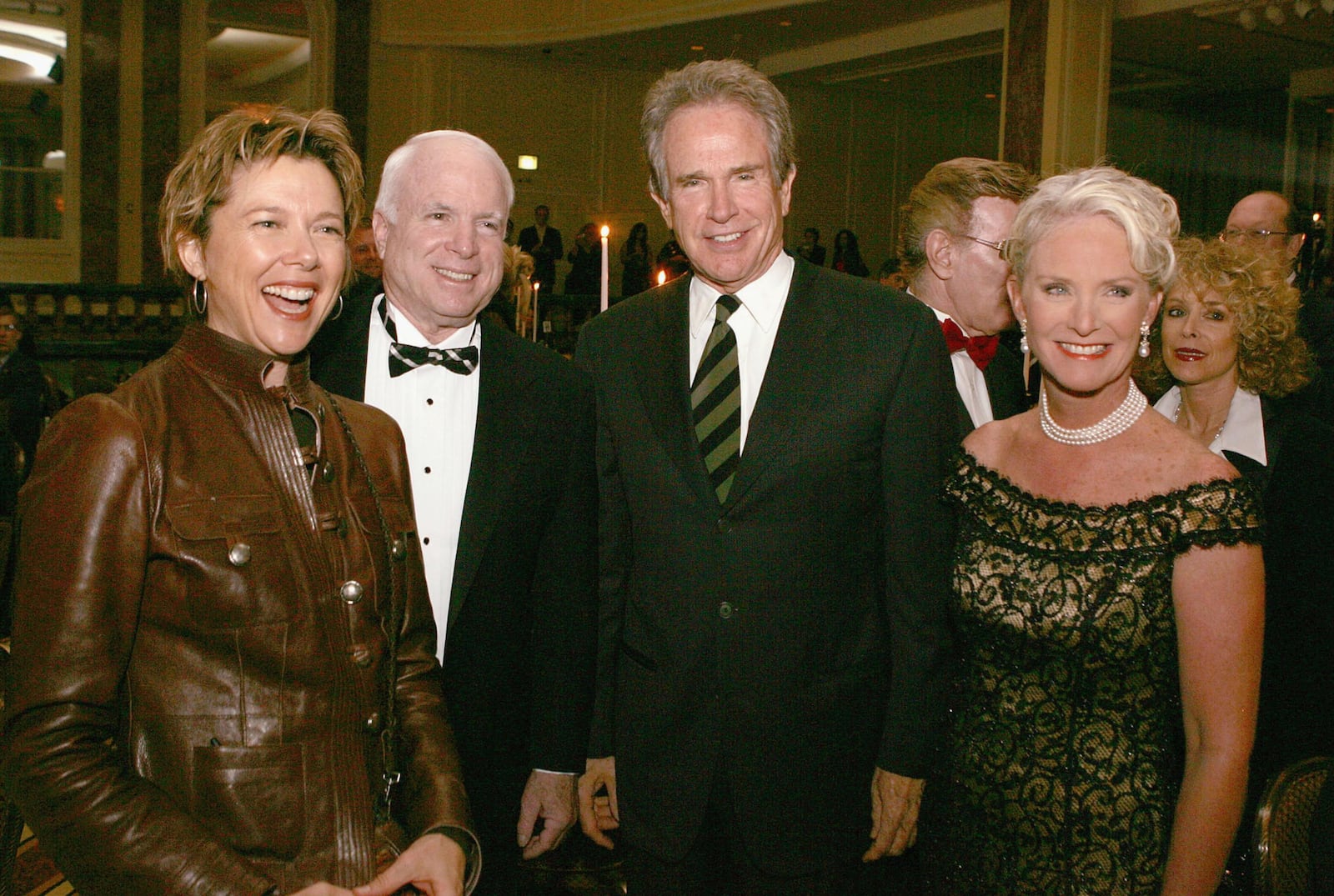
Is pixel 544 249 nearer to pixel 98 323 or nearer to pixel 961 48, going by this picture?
pixel 98 323

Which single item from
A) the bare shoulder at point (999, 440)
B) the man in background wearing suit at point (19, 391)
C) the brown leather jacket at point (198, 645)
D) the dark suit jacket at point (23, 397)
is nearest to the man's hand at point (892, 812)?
the bare shoulder at point (999, 440)

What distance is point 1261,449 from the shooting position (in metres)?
2.95

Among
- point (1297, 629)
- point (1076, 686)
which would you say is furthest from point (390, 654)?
point (1297, 629)

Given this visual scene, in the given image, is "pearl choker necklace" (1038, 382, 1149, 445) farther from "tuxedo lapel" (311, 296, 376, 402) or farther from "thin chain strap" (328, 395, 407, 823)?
"tuxedo lapel" (311, 296, 376, 402)

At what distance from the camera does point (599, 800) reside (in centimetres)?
221

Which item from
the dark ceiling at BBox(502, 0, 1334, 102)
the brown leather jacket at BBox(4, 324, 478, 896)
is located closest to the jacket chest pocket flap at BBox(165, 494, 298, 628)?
the brown leather jacket at BBox(4, 324, 478, 896)

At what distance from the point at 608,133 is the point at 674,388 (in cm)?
1367

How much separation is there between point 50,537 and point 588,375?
3.60ft

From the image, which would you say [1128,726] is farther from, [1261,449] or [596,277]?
[596,277]

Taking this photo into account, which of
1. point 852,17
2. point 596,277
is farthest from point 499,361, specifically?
point 852,17

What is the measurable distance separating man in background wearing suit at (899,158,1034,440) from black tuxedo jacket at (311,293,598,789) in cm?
111

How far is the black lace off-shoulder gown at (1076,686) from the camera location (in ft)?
5.82

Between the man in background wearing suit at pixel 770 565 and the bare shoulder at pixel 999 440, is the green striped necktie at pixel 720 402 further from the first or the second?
the bare shoulder at pixel 999 440

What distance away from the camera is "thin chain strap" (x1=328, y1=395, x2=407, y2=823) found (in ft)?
5.09
